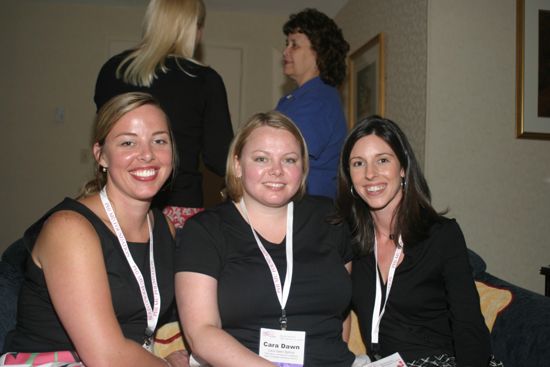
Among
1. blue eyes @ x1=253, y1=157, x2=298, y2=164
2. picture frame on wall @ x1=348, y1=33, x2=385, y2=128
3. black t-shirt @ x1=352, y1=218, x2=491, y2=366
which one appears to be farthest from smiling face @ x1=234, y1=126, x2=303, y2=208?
picture frame on wall @ x1=348, y1=33, x2=385, y2=128

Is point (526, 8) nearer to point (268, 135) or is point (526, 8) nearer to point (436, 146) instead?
point (436, 146)

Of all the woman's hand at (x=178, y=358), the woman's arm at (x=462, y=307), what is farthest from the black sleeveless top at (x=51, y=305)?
the woman's arm at (x=462, y=307)

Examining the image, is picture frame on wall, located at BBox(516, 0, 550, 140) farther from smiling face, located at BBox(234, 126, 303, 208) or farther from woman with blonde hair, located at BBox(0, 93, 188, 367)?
woman with blonde hair, located at BBox(0, 93, 188, 367)

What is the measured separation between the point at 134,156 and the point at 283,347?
0.83 metres

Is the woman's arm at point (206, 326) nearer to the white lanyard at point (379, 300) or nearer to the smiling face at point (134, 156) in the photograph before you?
the smiling face at point (134, 156)

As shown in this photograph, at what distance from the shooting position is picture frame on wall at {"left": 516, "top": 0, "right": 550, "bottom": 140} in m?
3.46

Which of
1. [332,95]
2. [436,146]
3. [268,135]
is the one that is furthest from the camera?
[436,146]

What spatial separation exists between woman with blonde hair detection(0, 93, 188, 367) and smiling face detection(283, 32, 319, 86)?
49.2 inches

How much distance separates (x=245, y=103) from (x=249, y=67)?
43 cm

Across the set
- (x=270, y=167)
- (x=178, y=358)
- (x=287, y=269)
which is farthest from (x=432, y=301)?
(x=178, y=358)

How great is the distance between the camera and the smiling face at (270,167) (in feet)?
5.98

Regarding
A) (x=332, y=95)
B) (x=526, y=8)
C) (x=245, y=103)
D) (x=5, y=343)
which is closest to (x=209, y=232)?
(x=5, y=343)

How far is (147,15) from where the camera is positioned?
2.20 metres

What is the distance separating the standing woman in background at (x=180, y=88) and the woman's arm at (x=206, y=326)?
1.74 ft
